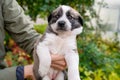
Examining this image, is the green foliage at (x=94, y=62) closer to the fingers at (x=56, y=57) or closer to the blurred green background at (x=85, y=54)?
the blurred green background at (x=85, y=54)

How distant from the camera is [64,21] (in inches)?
89.7

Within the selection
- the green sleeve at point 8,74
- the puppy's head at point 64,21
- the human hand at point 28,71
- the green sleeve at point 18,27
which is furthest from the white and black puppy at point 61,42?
the green sleeve at point 18,27

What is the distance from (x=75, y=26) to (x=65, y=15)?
0.09 m

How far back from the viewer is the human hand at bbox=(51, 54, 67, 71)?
240 cm

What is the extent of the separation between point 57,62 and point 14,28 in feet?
2.25

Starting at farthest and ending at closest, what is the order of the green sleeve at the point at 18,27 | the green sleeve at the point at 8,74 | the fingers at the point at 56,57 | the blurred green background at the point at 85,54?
the blurred green background at the point at 85,54
the green sleeve at the point at 18,27
the green sleeve at the point at 8,74
the fingers at the point at 56,57

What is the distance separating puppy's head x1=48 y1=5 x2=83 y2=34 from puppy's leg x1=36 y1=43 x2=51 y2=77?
110 mm

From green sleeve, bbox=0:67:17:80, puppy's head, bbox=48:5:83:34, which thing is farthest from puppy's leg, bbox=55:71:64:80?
green sleeve, bbox=0:67:17:80

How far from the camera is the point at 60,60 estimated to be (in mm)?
2449

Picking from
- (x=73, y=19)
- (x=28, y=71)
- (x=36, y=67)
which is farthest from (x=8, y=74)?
(x=73, y=19)

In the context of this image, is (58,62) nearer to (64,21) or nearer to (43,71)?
(43,71)

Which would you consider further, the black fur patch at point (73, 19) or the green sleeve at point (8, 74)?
the green sleeve at point (8, 74)

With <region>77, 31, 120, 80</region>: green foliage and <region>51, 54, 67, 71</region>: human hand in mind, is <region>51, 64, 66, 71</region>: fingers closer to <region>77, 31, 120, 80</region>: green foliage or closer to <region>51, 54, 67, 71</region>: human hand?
<region>51, 54, 67, 71</region>: human hand

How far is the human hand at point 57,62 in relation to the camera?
2398 mm
